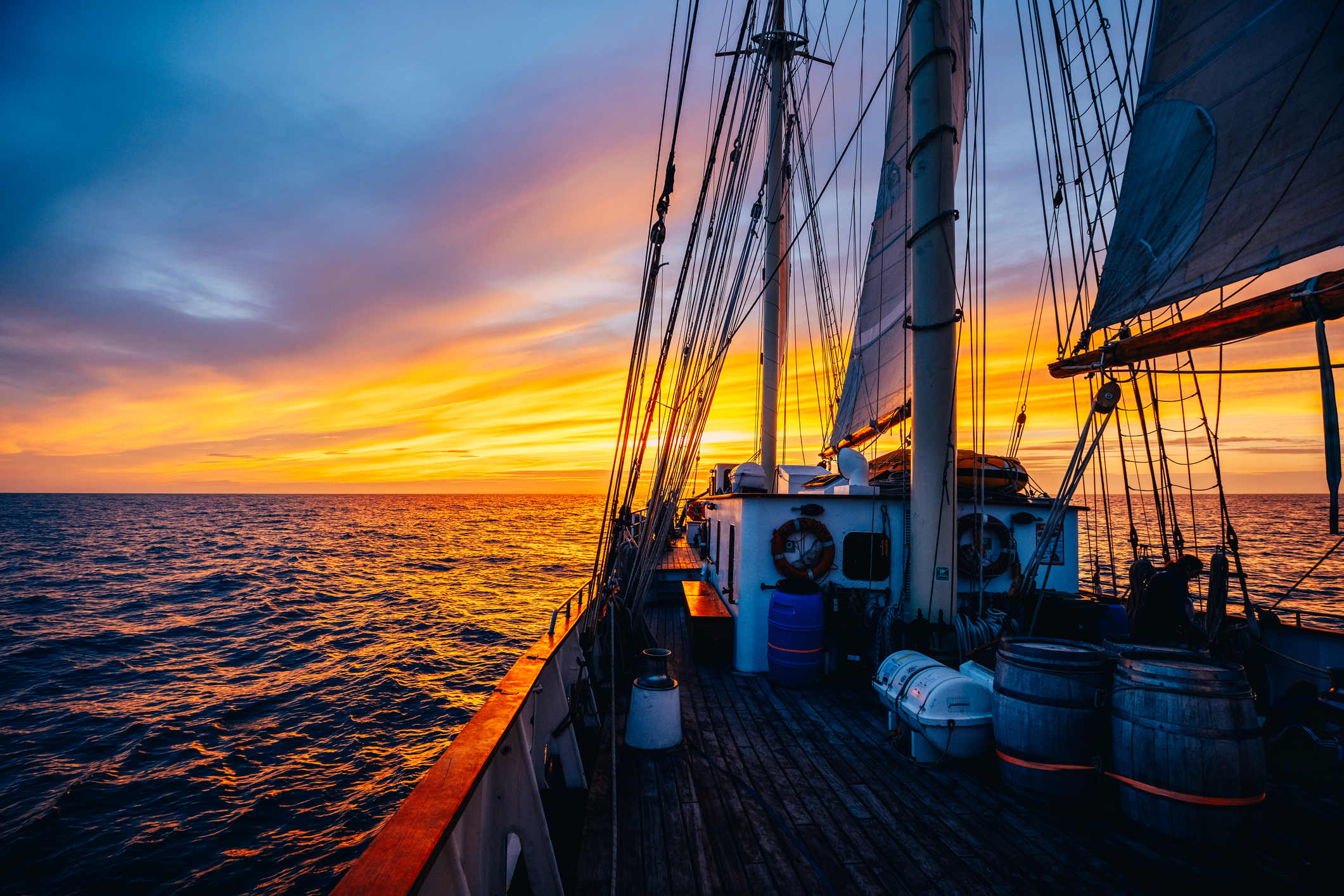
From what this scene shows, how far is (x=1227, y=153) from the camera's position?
213 inches

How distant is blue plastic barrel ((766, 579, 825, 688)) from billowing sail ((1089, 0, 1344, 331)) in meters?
4.56

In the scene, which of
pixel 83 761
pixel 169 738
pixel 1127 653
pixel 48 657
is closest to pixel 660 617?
pixel 1127 653

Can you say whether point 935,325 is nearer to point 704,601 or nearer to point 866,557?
point 866,557

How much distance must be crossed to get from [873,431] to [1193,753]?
1140 centimetres

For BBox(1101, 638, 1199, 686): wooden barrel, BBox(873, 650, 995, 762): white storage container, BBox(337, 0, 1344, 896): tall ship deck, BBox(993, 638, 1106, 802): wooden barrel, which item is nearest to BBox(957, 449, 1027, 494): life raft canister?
BBox(337, 0, 1344, 896): tall ship deck

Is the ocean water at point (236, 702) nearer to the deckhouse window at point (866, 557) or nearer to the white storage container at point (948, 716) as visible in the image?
the deckhouse window at point (866, 557)

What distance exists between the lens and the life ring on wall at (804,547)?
8492 millimetres

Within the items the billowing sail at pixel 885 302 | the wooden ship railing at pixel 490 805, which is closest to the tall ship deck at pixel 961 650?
the wooden ship railing at pixel 490 805

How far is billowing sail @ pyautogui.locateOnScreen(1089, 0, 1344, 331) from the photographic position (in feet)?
15.7

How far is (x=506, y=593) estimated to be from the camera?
27.9 m

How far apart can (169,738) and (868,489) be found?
14712 millimetres

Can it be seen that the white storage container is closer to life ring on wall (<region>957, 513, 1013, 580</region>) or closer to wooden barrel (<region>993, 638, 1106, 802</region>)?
wooden barrel (<region>993, 638, 1106, 802</region>)

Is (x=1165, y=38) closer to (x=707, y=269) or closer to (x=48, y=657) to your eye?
(x=707, y=269)

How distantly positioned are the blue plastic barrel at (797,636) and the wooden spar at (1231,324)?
4.12 m
